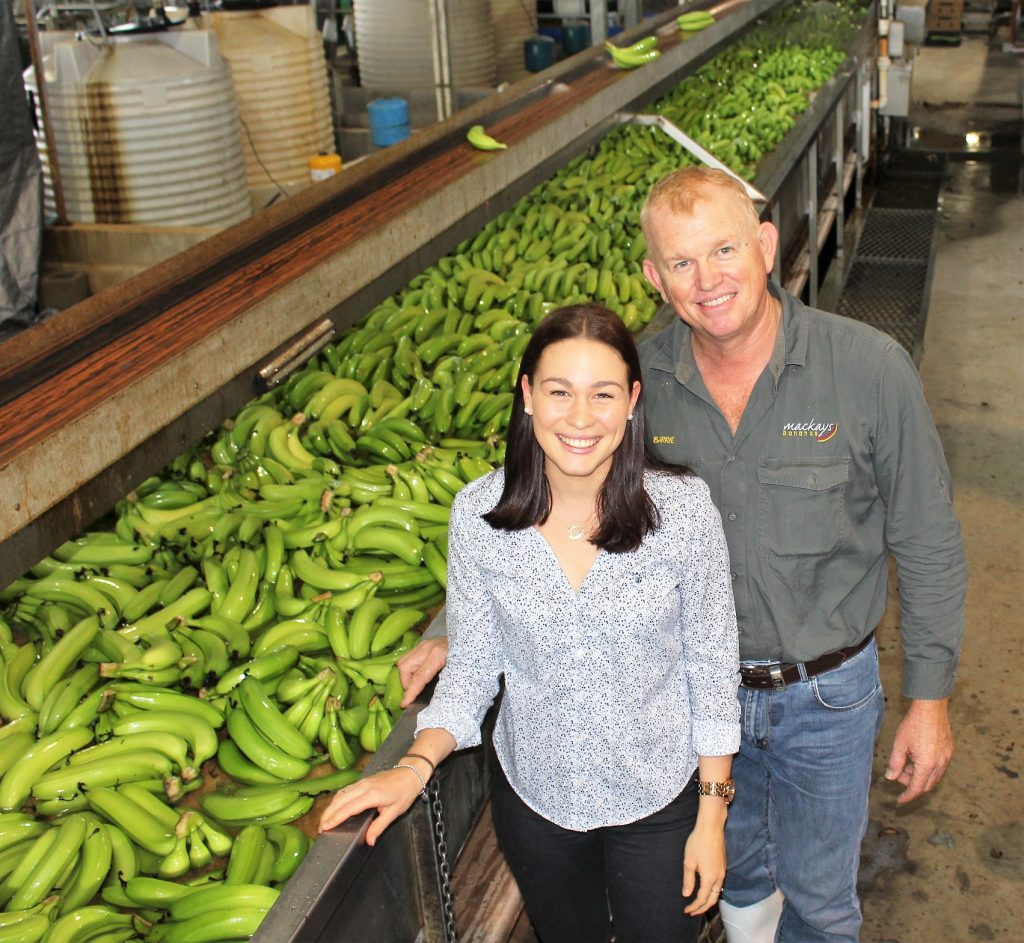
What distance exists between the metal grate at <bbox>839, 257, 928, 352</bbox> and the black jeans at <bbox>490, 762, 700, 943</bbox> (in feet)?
16.9

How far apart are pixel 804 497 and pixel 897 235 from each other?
7.19 meters

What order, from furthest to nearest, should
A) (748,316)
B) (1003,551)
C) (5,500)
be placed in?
1. (1003,551)
2. (5,500)
3. (748,316)

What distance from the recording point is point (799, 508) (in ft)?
7.52

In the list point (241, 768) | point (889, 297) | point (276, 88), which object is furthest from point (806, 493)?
point (276, 88)

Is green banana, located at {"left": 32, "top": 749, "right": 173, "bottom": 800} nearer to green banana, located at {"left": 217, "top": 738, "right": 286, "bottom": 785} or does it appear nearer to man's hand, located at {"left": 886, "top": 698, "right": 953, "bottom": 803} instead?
green banana, located at {"left": 217, "top": 738, "right": 286, "bottom": 785}

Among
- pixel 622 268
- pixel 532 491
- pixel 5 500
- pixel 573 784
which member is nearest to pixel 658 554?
pixel 532 491

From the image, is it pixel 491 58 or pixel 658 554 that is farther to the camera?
pixel 491 58

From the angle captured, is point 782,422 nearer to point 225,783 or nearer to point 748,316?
point 748,316

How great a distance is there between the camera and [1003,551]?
5.59 metres

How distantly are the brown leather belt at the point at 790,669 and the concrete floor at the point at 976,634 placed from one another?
5.32 ft

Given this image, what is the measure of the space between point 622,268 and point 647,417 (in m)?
2.79

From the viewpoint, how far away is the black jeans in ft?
6.88

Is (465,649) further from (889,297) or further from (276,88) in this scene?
(889,297)

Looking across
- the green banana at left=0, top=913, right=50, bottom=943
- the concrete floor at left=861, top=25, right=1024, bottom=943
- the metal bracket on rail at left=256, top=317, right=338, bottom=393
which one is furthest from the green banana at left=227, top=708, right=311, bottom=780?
the concrete floor at left=861, top=25, right=1024, bottom=943
